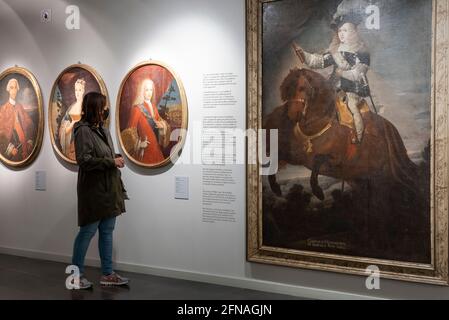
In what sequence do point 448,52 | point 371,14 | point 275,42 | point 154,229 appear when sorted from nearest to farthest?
1. point 448,52
2. point 371,14
3. point 275,42
4. point 154,229

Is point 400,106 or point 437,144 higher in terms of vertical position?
point 400,106

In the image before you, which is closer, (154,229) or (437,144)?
(437,144)

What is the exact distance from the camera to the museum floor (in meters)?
4.06

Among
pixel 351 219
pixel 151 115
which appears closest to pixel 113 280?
pixel 151 115

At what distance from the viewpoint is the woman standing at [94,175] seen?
4.13m

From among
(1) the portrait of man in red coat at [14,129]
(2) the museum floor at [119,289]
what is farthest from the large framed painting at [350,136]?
(1) the portrait of man in red coat at [14,129]

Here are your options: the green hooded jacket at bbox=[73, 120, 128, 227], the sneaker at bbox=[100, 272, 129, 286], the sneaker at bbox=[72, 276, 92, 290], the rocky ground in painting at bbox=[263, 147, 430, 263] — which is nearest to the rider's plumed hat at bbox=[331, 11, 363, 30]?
the rocky ground in painting at bbox=[263, 147, 430, 263]

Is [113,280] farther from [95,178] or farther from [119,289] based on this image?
[95,178]

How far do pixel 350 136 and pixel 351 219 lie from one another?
61 cm

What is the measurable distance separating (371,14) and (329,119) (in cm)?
80

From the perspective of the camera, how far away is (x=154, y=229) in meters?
4.75

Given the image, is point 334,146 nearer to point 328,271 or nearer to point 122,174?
point 328,271
